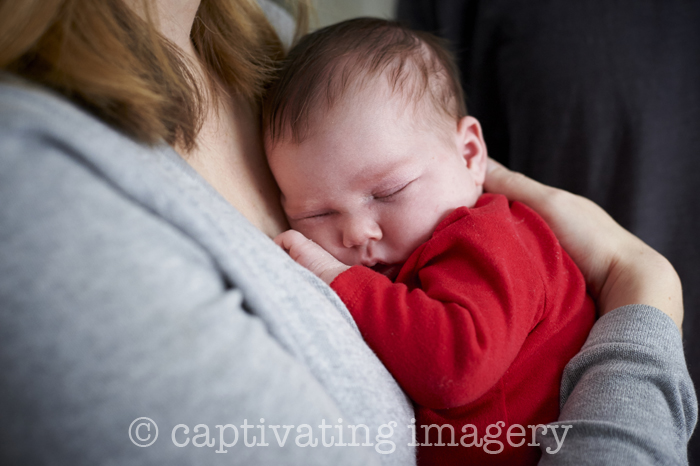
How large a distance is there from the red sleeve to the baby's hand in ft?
0.15

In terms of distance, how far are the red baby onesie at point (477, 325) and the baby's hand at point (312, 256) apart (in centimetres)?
4

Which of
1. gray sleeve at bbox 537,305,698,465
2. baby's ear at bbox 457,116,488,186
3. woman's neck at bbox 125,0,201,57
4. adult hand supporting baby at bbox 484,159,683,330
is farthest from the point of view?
baby's ear at bbox 457,116,488,186

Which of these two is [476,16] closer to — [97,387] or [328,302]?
[328,302]

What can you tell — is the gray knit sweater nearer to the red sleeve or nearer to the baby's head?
the red sleeve

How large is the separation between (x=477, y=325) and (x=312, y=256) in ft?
1.10

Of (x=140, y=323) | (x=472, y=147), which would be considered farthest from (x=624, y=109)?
(x=140, y=323)

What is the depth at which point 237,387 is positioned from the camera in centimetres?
48

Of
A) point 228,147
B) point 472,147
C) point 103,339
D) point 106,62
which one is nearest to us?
point 103,339

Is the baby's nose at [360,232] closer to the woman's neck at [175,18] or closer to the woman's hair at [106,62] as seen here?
the woman's hair at [106,62]

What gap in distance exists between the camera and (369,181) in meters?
0.91

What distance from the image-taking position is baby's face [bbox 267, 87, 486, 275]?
906 millimetres

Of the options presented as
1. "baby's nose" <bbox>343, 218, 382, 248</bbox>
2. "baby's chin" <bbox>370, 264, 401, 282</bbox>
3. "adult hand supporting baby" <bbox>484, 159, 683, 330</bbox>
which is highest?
"baby's nose" <bbox>343, 218, 382, 248</bbox>

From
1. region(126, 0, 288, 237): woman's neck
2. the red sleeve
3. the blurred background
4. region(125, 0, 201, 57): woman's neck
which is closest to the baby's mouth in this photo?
the red sleeve

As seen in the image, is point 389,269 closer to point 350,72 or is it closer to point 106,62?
point 350,72
